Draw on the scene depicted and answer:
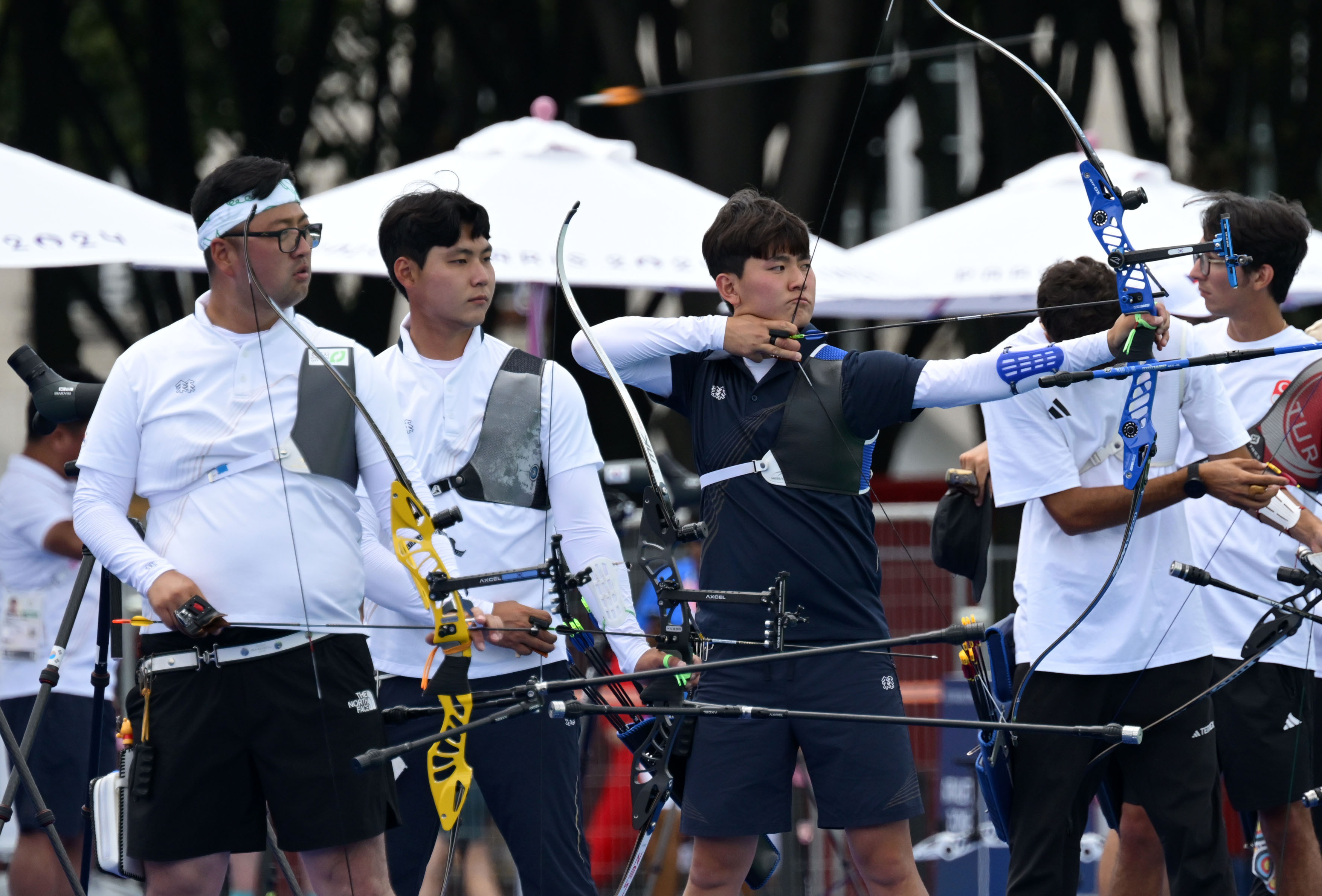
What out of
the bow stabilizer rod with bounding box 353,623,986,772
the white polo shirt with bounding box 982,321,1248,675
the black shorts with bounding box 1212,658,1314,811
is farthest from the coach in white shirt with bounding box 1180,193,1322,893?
the bow stabilizer rod with bounding box 353,623,986,772

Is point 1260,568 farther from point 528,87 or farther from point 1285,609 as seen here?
point 528,87

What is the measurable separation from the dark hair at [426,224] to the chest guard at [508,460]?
0.39 metres

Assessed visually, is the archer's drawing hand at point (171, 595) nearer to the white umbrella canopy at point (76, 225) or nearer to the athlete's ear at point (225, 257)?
the athlete's ear at point (225, 257)

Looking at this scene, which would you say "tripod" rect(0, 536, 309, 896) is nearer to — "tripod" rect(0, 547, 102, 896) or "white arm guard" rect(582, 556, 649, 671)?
"tripod" rect(0, 547, 102, 896)

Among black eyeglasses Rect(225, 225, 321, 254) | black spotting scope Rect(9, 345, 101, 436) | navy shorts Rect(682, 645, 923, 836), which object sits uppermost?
black eyeglasses Rect(225, 225, 321, 254)

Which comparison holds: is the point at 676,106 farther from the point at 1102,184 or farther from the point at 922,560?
the point at 1102,184

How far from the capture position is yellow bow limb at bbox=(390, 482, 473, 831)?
324 centimetres

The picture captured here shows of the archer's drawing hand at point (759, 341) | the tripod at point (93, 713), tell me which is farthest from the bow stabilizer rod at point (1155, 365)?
the tripod at point (93, 713)

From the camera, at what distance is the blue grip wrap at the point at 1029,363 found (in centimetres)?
329

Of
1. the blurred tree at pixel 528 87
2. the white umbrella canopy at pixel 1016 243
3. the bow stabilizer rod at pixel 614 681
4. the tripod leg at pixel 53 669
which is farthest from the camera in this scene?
the blurred tree at pixel 528 87

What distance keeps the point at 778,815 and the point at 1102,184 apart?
1.46 meters

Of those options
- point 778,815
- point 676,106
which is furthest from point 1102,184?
point 676,106

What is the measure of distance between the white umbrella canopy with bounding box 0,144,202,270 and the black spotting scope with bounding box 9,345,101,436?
1102mm

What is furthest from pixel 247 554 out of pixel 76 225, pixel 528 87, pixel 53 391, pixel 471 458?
pixel 528 87
